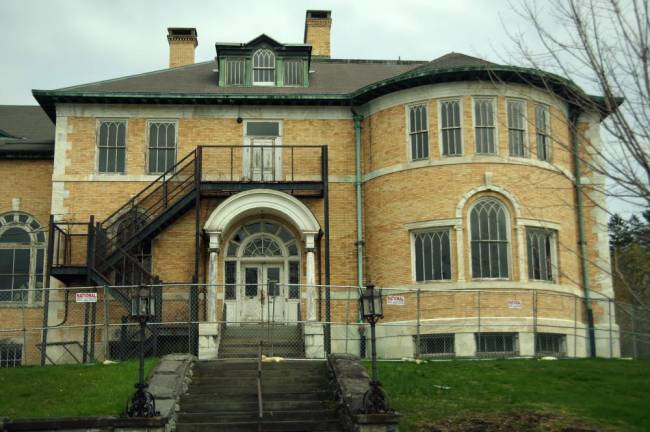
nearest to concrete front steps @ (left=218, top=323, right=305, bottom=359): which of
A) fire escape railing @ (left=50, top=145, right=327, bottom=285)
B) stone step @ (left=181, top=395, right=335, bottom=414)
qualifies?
fire escape railing @ (left=50, top=145, right=327, bottom=285)

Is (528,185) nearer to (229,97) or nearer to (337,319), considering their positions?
(337,319)

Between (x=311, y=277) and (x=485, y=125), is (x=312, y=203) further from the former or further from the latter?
(x=485, y=125)

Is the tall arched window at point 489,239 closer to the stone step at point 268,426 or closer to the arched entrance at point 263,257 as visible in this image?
the arched entrance at point 263,257

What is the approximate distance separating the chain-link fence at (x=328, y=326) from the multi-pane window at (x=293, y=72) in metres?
6.76

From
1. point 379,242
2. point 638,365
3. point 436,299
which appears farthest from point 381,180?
point 638,365

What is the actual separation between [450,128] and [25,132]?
46.2 feet

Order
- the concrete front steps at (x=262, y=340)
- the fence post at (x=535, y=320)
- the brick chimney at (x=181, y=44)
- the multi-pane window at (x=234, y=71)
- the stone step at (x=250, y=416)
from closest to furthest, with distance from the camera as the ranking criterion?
1. the stone step at (x=250, y=416)
2. the concrete front steps at (x=262, y=340)
3. the fence post at (x=535, y=320)
4. the multi-pane window at (x=234, y=71)
5. the brick chimney at (x=181, y=44)

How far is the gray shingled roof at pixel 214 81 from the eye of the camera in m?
26.3

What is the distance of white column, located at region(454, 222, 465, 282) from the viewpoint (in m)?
23.1

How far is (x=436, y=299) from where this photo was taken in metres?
23.1

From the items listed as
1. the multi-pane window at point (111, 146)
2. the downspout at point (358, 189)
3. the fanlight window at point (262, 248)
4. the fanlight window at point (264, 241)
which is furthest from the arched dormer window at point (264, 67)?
the fanlight window at point (262, 248)

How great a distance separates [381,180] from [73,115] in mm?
9123

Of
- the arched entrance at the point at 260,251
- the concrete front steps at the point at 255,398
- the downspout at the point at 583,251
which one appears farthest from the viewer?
the downspout at the point at 583,251

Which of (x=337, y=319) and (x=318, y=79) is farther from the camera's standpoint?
(x=318, y=79)
